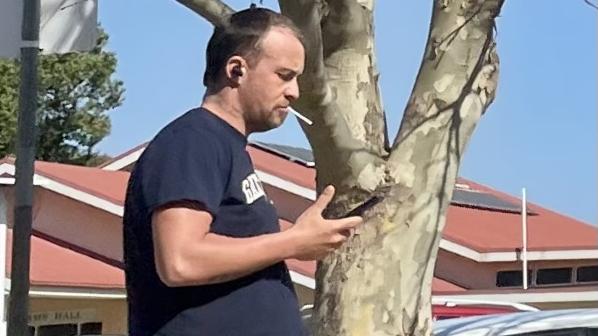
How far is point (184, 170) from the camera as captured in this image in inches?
121

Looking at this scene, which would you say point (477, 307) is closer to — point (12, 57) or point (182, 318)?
point (12, 57)

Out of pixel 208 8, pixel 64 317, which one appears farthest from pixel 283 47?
pixel 64 317

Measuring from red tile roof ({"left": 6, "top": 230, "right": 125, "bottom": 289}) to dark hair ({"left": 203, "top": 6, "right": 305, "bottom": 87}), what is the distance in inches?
511

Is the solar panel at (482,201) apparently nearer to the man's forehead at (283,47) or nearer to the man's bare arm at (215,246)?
the man's forehead at (283,47)

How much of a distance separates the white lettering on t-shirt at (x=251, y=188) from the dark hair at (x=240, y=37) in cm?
26

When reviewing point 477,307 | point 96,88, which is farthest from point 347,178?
point 96,88

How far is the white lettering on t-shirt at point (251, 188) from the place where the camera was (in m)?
3.23

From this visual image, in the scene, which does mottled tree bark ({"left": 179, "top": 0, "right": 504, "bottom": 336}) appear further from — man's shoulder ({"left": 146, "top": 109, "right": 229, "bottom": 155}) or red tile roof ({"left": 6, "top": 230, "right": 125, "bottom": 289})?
red tile roof ({"left": 6, "top": 230, "right": 125, "bottom": 289})

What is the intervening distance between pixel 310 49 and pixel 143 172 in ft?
5.75

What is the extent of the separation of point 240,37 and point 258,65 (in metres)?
0.09

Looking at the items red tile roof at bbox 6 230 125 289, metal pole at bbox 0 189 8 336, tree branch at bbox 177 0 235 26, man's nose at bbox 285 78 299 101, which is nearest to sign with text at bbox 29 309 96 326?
red tile roof at bbox 6 230 125 289

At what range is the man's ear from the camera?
3240 mm

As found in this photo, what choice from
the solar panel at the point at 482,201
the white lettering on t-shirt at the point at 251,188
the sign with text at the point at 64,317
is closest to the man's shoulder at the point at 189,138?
the white lettering on t-shirt at the point at 251,188

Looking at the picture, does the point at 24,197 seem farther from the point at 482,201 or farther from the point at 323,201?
the point at 482,201
